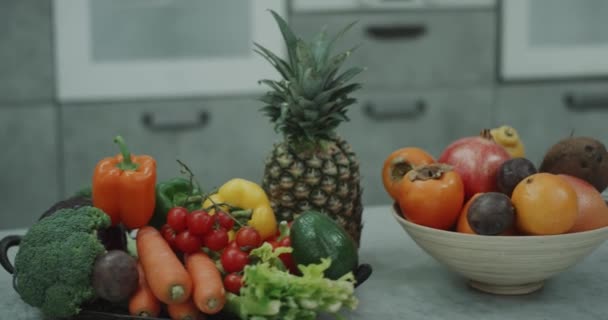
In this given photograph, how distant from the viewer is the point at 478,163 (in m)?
1.19

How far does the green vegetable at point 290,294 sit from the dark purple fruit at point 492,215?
0.21 m

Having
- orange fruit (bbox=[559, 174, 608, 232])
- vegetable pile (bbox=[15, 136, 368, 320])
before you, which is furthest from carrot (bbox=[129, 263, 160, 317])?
orange fruit (bbox=[559, 174, 608, 232])

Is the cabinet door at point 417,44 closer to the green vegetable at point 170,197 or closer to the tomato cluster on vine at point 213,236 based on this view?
the green vegetable at point 170,197

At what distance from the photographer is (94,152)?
273 cm

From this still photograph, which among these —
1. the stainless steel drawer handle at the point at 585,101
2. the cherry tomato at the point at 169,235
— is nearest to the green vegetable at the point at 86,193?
the cherry tomato at the point at 169,235

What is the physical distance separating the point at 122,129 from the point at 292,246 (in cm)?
172

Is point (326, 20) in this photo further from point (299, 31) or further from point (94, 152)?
point (94, 152)

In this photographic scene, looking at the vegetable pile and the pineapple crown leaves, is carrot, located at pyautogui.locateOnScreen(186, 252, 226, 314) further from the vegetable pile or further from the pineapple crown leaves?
the pineapple crown leaves

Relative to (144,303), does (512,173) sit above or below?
above

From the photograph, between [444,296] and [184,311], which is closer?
[184,311]

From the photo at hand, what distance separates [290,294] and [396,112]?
6.41 ft

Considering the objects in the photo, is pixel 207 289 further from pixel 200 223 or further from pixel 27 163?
pixel 27 163

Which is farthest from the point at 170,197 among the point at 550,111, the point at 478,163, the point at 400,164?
the point at 550,111

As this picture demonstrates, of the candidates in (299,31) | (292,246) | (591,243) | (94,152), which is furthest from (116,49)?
(591,243)
